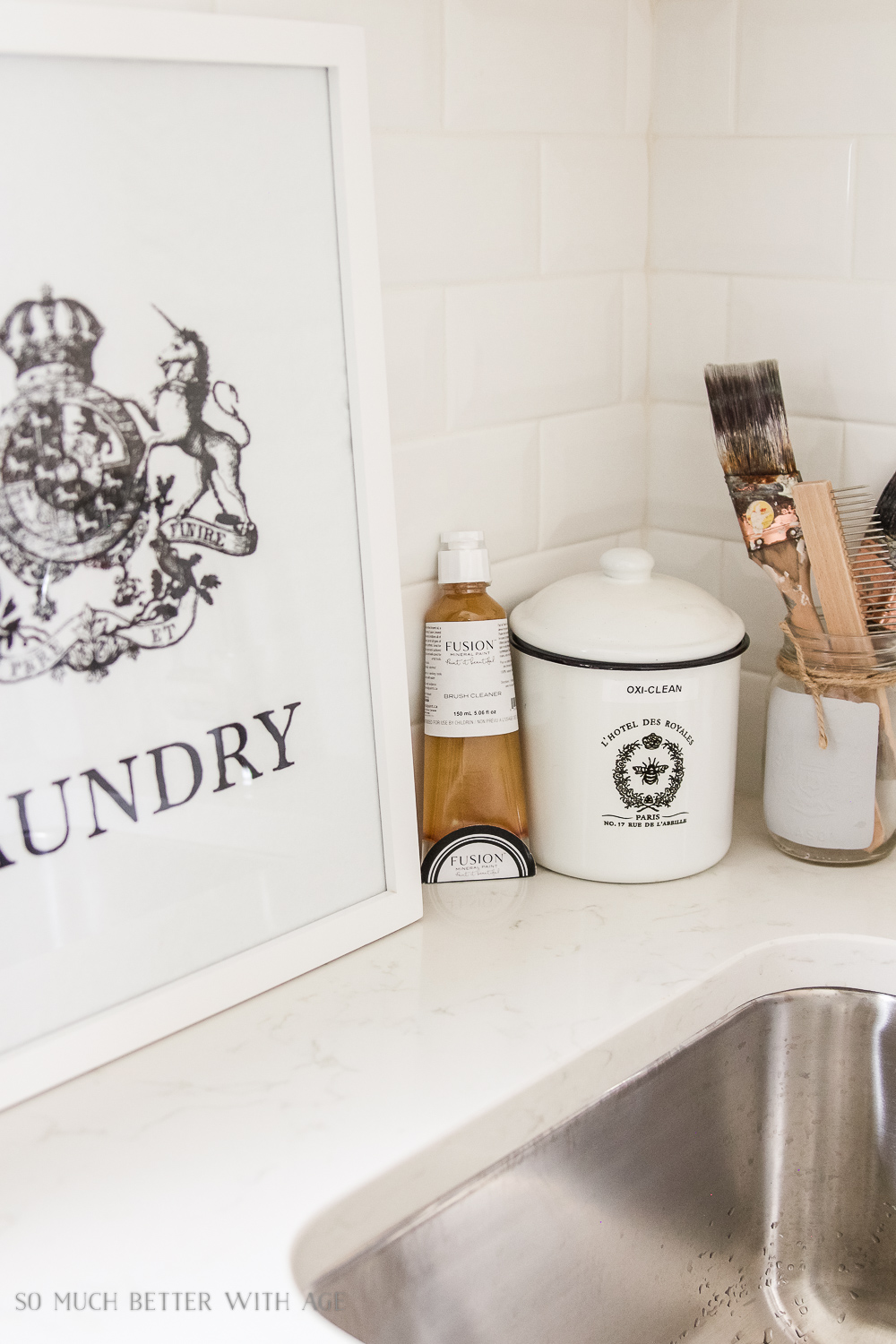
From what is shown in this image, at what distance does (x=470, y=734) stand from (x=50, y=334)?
0.37 metres

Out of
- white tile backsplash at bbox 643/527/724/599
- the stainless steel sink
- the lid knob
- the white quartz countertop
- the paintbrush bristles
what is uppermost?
the paintbrush bristles

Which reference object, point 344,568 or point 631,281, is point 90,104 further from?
point 631,281

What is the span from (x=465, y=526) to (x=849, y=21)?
1.39ft

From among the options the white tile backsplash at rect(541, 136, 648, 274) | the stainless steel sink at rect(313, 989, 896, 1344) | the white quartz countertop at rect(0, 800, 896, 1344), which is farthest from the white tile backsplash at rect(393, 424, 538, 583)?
the stainless steel sink at rect(313, 989, 896, 1344)

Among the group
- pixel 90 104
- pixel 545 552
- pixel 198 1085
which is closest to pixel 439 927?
pixel 198 1085

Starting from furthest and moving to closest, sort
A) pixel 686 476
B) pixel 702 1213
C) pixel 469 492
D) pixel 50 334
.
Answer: pixel 686 476
pixel 469 492
pixel 702 1213
pixel 50 334

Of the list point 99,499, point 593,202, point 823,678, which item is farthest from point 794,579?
point 99,499

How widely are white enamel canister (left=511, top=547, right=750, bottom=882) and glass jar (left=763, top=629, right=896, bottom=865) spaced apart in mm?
37

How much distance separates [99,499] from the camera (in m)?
0.62

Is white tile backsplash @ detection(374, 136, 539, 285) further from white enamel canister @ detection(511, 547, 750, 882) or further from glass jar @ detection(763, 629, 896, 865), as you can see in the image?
glass jar @ detection(763, 629, 896, 865)

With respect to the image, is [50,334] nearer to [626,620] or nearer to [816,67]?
[626,620]

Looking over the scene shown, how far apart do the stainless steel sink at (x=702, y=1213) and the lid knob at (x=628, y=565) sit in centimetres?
29

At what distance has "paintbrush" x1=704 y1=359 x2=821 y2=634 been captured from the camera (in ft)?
2.65

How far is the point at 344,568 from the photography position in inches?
29.0
